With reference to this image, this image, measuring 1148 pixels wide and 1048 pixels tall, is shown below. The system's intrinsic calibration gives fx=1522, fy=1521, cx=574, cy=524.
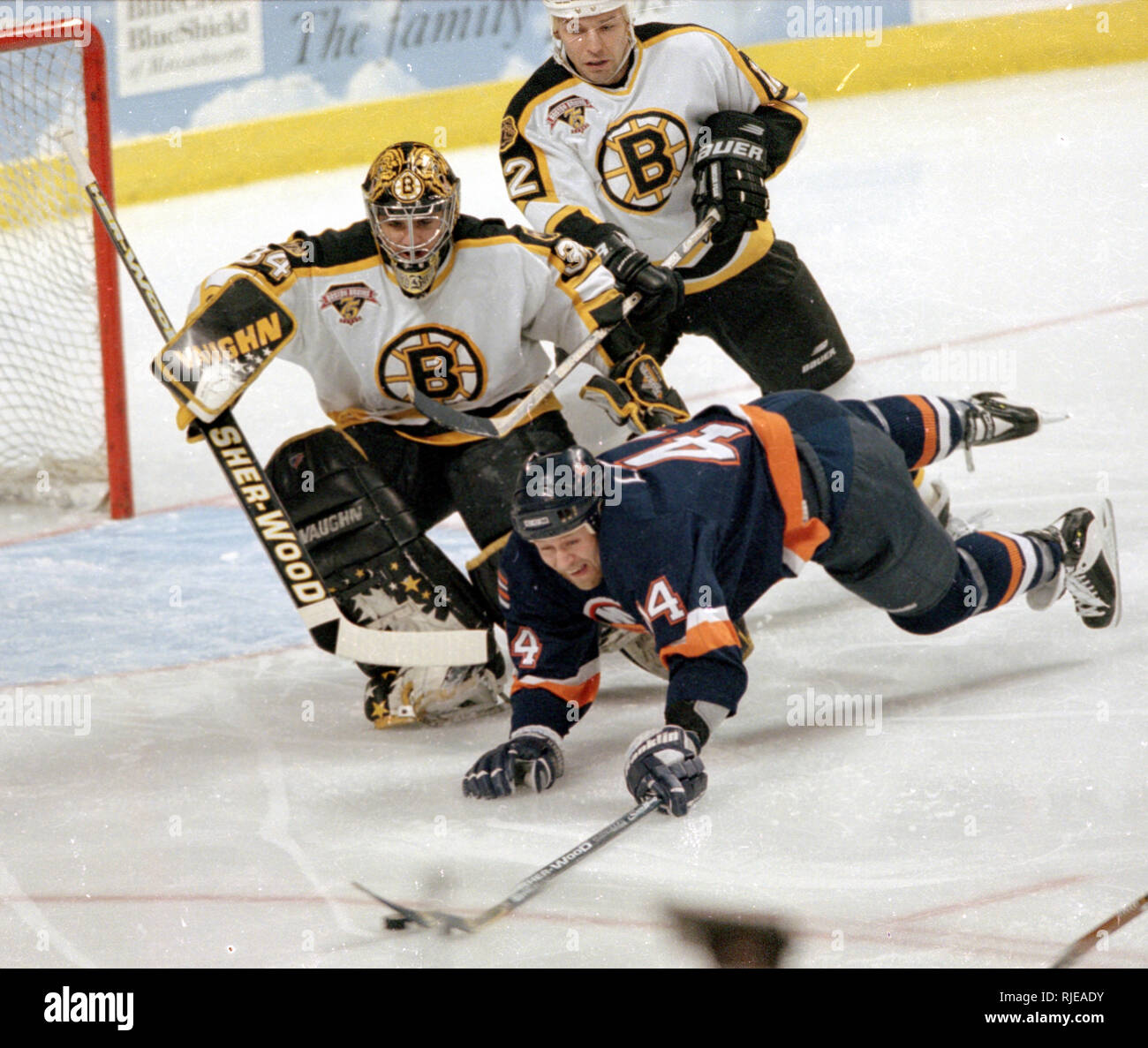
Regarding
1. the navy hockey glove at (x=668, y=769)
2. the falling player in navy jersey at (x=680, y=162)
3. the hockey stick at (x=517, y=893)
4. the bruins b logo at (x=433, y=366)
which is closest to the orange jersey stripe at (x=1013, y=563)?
the falling player in navy jersey at (x=680, y=162)

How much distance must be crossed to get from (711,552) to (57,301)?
319 cm

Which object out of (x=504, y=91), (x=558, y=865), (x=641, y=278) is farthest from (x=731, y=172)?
(x=504, y=91)

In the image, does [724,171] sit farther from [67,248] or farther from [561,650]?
[67,248]

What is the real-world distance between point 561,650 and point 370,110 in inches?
172

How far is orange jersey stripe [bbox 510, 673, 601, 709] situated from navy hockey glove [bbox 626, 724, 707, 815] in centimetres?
24

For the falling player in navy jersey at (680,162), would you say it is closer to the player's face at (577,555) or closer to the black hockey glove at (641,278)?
the black hockey glove at (641,278)

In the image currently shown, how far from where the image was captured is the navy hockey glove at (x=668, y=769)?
7.02ft

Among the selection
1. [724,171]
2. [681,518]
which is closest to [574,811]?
[681,518]

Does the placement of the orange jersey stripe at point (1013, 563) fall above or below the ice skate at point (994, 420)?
below

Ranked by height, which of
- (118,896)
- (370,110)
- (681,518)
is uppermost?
(370,110)

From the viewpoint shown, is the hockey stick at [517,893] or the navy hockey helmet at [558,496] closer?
the hockey stick at [517,893]

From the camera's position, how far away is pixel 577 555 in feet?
7.41

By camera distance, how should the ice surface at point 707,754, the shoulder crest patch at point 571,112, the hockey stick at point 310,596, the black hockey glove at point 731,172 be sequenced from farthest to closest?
the shoulder crest patch at point 571,112
the black hockey glove at point 731,172
the hockey stick at point 310,596
the ice surface at point 707,754
